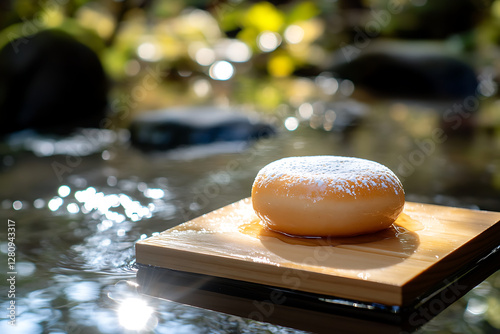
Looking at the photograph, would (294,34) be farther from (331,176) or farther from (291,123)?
(331,176)

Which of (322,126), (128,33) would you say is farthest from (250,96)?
(128,33)

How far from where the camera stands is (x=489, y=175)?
2459 millimetres

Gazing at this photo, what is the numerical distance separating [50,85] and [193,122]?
1378 millimetres

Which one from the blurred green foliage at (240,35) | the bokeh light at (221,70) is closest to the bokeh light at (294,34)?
the blurred green foliage at (240,35)

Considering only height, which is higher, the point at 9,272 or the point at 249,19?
the point at 249,19

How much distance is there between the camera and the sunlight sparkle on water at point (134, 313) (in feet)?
3.67

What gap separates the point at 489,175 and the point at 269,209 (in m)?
1.38

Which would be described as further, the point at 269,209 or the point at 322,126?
the point at 322,126

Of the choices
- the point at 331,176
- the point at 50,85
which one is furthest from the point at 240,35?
the point at 331,176

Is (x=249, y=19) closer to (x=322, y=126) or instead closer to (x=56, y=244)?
Answer: (x=322, y=126)

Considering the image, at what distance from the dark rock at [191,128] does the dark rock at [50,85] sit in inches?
Answer: 24.8

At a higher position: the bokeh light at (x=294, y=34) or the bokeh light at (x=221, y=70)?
the bokeh light at (x=294, y=34)

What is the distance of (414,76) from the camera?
5523 millimetres

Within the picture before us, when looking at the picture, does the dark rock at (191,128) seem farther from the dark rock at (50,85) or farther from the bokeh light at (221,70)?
the bokeh light at (221,70)
